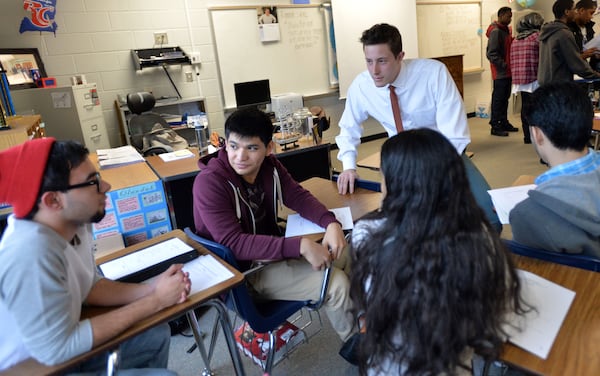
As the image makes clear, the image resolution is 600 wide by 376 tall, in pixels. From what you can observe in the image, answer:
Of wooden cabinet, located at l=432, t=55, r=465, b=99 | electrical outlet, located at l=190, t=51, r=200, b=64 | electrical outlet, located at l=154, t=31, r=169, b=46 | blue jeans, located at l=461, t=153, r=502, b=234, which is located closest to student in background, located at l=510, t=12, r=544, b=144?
wooden cabinet, located at l=432, t=55, r=465, b=99

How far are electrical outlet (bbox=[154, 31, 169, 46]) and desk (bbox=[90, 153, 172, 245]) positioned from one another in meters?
2.91

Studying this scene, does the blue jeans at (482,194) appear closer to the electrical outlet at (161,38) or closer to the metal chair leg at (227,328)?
the metal chair leg at (227,328)

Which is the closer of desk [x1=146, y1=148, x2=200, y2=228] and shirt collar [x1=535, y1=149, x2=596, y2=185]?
shirt collar [x1=535, y1=149, x2=596, y2=185]

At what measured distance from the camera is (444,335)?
92cm

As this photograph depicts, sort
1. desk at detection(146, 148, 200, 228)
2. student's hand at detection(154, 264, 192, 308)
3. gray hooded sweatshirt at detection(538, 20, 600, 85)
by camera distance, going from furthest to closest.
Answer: gray hooded sweatshirt at detection(538, 20, 600, 85), desk at detection(146, 148, 200, 228), student's hand at detection(154, 264, 192, 308)

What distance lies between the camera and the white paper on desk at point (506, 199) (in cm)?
155

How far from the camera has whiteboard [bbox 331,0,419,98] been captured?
19.0ft

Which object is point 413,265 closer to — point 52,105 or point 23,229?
point 23,229

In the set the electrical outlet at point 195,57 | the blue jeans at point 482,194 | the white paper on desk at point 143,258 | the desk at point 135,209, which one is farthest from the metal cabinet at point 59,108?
the blue jeans at point 482,194

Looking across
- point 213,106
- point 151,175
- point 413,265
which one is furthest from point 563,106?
point 213,106

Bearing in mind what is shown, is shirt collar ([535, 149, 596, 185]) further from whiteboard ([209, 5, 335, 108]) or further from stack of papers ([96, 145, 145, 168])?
whiteboard ([209, 5, 335, 108])

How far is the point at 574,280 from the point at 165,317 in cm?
114

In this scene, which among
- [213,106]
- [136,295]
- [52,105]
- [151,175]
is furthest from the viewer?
[213,106]

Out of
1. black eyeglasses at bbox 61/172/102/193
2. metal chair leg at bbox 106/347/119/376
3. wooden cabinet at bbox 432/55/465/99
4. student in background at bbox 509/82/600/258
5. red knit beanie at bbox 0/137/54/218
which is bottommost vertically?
metal chair leg at bbox 106/347/119/376
